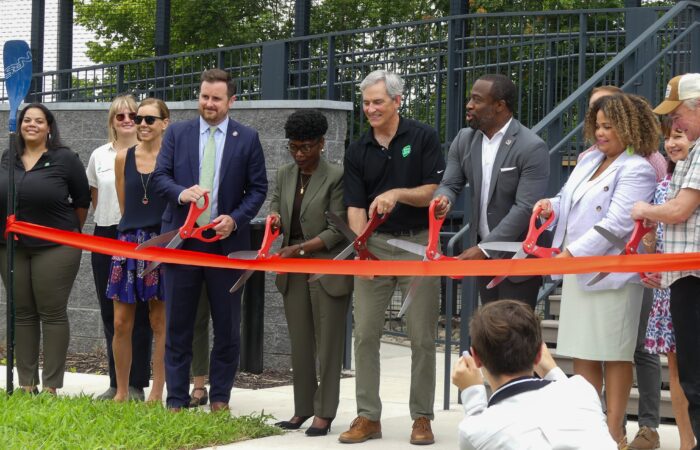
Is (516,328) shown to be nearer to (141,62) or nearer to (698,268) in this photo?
(698,268)

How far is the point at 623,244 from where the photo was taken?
5691 mm

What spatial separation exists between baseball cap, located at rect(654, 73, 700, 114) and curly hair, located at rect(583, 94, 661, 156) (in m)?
0.21

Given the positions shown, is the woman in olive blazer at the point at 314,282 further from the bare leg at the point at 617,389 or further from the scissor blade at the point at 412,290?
the bare leg at the point at 617,389

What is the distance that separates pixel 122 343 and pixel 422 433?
7.60 ft

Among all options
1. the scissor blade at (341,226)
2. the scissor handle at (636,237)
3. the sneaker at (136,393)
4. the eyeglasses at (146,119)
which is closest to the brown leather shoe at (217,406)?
the sneaker at (136,393)

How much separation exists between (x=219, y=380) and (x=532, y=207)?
93.1 inches

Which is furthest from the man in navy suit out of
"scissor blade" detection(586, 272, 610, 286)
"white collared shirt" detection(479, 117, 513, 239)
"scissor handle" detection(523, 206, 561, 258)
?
"scissor blade" detection(586, 272, 610, 286)

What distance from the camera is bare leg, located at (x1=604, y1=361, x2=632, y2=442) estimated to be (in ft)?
19.2

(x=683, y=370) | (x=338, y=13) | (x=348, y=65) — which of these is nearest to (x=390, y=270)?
(x=683, y=370)

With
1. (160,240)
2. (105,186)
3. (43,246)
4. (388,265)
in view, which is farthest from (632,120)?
(43,246)

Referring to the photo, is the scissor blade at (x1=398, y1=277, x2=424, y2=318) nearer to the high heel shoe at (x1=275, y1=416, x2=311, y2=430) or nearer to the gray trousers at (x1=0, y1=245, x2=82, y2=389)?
the high heel shoe at (x1=275, y1=416, x2=311, y2=430)

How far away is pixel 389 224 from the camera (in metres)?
6.70

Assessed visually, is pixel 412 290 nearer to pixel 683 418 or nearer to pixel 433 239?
pixel 433 239

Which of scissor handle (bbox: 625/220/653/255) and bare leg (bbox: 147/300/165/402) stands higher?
scissor handle (bbox: 625/220/653/255)
